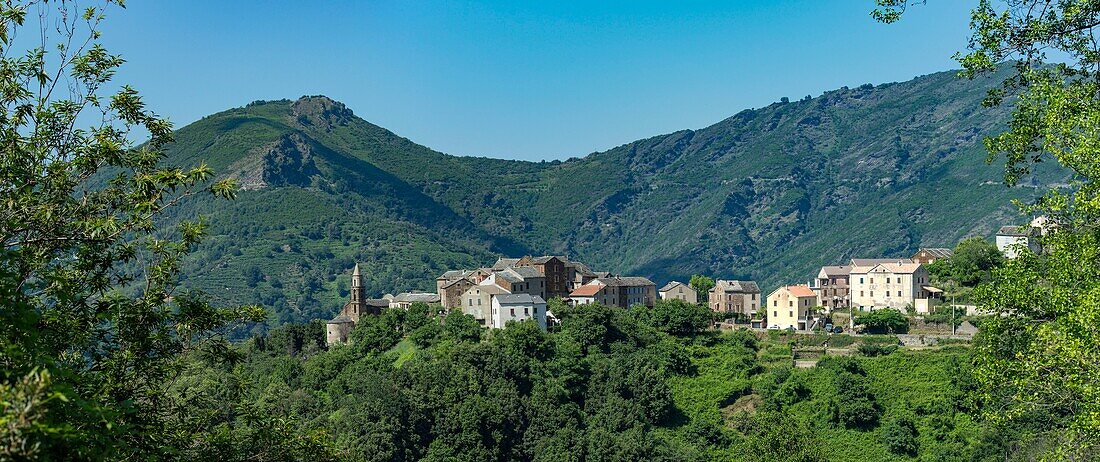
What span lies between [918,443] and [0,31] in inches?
2128

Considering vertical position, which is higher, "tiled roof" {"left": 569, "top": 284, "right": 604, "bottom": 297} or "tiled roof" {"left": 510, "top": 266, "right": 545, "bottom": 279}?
"tiled roof" {"left": 510, "top": 266, "right": 545, "bottom": 279}

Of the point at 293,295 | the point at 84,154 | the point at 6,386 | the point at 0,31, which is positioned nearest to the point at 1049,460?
the point at 6,386

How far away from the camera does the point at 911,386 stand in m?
62.2

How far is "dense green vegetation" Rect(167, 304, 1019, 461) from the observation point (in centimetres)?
A: 5644

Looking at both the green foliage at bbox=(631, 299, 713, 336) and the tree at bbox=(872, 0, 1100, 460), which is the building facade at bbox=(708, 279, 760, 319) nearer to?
the green foliage at bbox=(631, 299, 713, 336)

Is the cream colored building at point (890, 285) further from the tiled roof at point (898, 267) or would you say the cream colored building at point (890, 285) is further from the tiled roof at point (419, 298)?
the tiled roof at point (419, 298)

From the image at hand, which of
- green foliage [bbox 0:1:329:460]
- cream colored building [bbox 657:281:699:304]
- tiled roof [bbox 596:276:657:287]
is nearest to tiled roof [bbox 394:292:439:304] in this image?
tiled roof [bbox 596:276:657:287]

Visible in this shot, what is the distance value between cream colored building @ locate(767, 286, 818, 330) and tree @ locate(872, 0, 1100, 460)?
63025mm

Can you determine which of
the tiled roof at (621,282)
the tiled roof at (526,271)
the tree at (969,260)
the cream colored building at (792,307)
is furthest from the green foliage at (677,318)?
the tree at (969,260)

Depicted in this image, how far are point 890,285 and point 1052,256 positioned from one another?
67.1 metres

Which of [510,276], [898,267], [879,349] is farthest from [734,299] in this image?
[510,276]

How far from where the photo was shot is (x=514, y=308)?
68.7 meters

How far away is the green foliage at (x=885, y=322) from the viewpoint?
70125mm

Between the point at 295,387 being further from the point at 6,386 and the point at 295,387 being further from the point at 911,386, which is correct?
the point at 6,386
